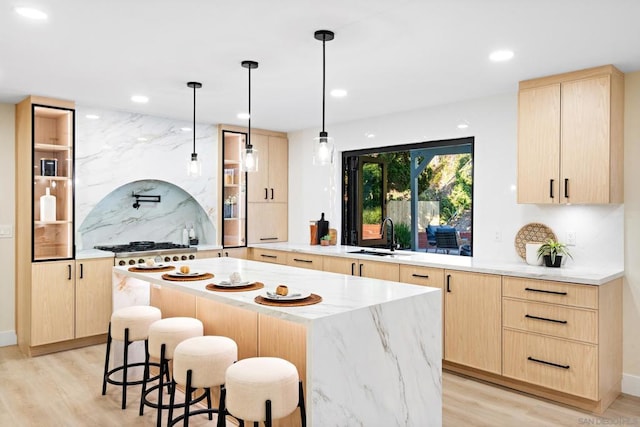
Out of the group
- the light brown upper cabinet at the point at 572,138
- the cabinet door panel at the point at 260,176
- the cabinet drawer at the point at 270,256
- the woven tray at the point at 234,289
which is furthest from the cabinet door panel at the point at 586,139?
the cabinet door panel at the point at 260,176

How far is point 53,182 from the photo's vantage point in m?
4.66

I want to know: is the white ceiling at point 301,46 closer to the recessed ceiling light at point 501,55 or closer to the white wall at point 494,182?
the recessed ceiling light at point 501,55

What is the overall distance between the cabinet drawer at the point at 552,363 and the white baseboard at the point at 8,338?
469cm

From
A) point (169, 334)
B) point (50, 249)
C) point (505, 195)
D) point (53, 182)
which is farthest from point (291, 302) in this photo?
point (53, 182)

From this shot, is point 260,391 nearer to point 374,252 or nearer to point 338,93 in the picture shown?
point 338,93

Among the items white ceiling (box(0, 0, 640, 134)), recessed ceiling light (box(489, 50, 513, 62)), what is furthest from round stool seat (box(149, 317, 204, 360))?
recessed ceiling light (box(489, 50, 513, 62))

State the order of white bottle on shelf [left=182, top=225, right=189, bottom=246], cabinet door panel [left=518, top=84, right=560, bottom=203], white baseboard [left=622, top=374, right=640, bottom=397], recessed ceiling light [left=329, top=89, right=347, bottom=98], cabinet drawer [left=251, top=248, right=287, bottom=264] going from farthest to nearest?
white bottle on shelf [left=182, top=225, right=189, bottom=246]
cabinet drawer [left=251, top=248, right=287, bottom=264]
recessed ceiling light [left=329, top=89, right=347, bottom=98]
cabinet door panel [left=518, top=84, right=560, bottom=203]
white baseboard [left=622, top=374, right=640, bottom=397]

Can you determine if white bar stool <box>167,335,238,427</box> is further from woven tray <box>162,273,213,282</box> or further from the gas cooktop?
the gas cooktop

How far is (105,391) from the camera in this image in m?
3.53

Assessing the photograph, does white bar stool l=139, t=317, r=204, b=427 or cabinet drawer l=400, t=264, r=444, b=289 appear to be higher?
cabinet drawer l=400, t=264, r=444, b=289

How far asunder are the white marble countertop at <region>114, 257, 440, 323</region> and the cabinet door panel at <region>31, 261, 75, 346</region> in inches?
47.4

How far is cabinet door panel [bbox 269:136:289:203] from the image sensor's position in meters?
6.29

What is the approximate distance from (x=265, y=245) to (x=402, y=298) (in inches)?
140

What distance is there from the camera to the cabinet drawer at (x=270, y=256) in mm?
5488
